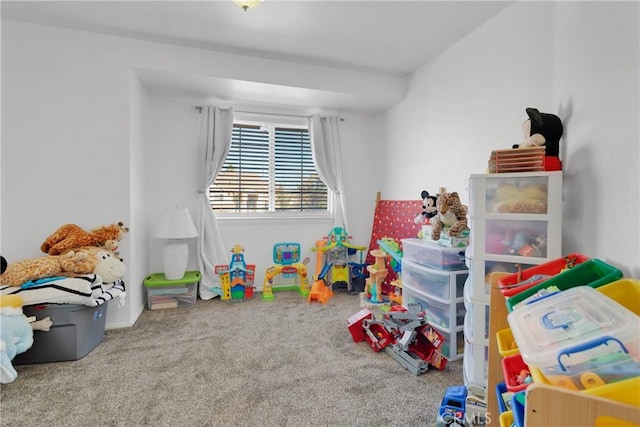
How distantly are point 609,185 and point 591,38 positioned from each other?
26.5 inches

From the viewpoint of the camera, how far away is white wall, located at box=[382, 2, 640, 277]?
1107 millimetres

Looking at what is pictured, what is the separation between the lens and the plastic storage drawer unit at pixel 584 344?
617mm

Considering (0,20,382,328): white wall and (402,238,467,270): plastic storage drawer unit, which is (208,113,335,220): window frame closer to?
(0,20,382,328): white wall

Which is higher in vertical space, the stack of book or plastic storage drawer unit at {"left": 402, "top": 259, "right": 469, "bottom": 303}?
the stack of book

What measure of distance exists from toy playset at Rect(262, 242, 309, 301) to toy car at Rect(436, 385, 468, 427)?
2003mm

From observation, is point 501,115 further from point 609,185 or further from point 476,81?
point 609,185

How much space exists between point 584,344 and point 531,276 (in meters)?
0.64

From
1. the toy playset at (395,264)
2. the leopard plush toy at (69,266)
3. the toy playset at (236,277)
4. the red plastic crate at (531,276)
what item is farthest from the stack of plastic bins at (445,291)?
the leopard plush toy at (69,266)

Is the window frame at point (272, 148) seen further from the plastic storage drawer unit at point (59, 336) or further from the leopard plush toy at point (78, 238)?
the plastic storage drawer unit at point (59, 336)

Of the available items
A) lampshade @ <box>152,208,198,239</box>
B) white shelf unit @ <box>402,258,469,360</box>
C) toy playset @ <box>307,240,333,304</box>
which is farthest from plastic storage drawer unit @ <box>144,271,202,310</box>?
white shelf unit @ <box>402,258,469,360</box>

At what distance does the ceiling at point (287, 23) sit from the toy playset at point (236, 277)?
70.3 inches

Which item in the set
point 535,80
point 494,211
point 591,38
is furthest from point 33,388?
point 535,80

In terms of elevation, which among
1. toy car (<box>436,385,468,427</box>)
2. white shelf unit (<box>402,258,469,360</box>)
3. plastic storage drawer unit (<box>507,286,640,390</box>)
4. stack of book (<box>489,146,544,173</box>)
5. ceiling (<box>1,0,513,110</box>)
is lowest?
toy car (<box>436,385,468,427</box>)

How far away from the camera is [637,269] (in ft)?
3.36
